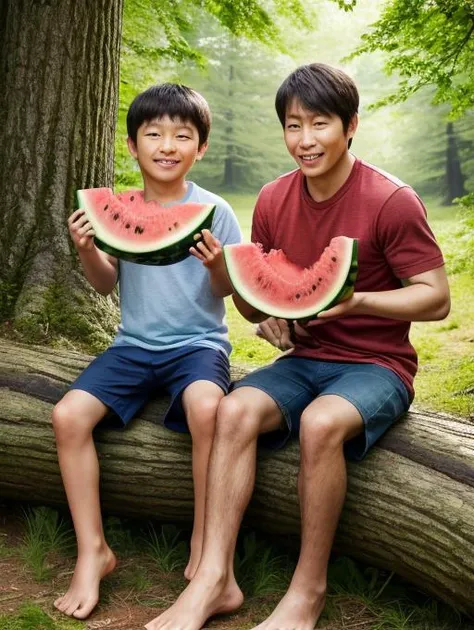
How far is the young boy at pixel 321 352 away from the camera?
2.78m

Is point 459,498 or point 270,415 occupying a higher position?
point 270,415

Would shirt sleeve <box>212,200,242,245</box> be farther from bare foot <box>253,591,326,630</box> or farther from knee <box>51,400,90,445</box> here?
bare foot <box>253,591,326,630</box>

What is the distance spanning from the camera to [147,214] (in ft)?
10.7

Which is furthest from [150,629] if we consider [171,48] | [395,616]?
[171,48]

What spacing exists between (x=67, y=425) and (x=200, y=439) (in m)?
0.53

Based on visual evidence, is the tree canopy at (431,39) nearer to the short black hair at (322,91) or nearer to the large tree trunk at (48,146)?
the large tree trunk at (48,146)

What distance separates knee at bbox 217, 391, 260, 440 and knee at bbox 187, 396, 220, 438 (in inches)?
2.9

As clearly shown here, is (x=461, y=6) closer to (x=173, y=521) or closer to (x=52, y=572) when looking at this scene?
(x=173, y=521)

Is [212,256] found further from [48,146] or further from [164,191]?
[48,146]

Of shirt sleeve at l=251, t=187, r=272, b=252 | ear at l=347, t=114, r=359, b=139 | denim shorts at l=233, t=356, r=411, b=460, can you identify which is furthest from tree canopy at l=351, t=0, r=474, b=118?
denim shorts at l=233, t=356, r=411, b=460

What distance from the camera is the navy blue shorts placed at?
124 inches

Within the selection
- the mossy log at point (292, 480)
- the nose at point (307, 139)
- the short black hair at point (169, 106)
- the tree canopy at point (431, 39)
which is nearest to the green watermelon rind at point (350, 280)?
the nose at point (307, 139)

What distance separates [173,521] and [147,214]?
1.34 meters

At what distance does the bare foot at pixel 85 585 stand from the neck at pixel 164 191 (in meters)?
1.53
